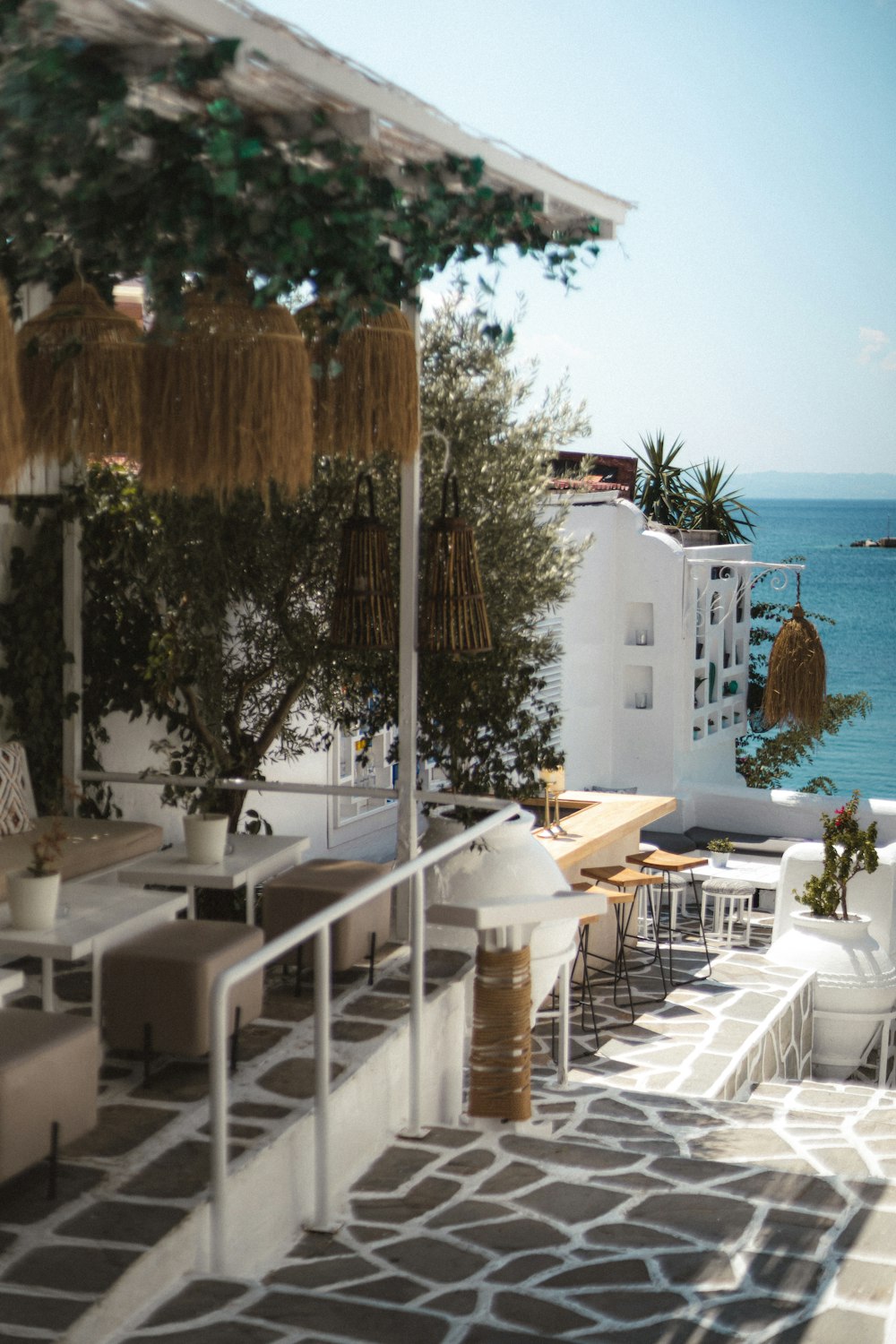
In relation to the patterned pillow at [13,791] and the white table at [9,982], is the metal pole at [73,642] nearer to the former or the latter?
the patterned pillow at [13,791]

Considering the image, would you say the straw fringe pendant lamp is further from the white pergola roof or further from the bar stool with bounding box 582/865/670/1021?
the white pergola roof

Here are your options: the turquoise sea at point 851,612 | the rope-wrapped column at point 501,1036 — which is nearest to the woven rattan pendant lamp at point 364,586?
the rope-wrapped column at point 501,1036

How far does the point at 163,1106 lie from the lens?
4805 mm

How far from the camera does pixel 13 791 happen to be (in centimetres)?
667

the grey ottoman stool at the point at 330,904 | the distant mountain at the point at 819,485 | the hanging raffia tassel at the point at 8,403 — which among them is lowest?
the grey ottoman stool at the point at 330,904

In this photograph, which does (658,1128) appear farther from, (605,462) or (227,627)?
(605,462)

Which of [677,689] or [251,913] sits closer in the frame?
[251,913]

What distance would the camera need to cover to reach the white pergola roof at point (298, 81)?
368cm

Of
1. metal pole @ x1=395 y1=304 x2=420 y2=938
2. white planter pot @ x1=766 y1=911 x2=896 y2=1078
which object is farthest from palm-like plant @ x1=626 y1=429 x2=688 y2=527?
metal pole @ x1=395 y1=304 x2=420 y2=938

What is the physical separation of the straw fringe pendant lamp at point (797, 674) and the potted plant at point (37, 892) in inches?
436

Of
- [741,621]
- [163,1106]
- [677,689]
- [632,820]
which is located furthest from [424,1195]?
[741,621]

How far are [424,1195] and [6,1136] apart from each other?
57.7 inches

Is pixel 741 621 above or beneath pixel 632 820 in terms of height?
above

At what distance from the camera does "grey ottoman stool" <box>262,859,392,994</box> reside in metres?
6.15
